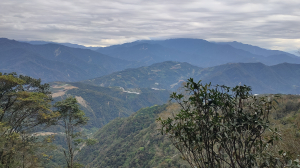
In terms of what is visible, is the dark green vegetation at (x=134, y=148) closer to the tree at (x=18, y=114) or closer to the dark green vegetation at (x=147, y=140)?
the dark green vegetation at (x=147, y=140)

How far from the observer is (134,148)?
80188 millimetres

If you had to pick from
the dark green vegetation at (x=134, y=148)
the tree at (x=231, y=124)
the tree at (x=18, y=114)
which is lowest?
the dark green vegetation at (x=134, y=148)

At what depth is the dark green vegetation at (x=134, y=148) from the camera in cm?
5669

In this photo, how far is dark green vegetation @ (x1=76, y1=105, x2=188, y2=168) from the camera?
56.7 m

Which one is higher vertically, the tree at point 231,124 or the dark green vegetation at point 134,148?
the tree at point 231,124

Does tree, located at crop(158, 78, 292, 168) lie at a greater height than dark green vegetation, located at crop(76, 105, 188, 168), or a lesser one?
greater

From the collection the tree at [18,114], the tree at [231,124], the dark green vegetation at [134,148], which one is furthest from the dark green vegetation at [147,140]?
the tree at [18,114]

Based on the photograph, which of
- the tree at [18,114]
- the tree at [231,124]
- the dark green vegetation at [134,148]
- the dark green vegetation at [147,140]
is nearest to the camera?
the tree at [231,124]

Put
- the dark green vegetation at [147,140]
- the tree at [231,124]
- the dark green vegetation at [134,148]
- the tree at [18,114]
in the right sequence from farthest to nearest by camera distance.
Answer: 1. the dark green vegetation at [134,148]
2. the dark green vegetation at [147,140]
3. the tree at [18,114]
4. the tree at [231,124]

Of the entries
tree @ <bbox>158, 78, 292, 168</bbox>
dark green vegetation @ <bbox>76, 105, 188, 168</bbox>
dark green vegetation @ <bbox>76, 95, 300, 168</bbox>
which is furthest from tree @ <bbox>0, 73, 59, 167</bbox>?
dark green vegetation @ <bbox>76, 105, 188, 168</bbox>

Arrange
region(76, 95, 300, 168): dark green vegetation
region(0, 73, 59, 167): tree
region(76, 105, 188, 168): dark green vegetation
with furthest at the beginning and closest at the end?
1. region(76, 105, 188, 168): dark green vegetation
2. region(76, 95, 300, 168): dark green vegetation
3. region(0, 73, 59, 167): tree

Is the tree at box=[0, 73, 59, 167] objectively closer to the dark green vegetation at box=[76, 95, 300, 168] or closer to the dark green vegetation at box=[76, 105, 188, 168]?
the dark green vegetation at box=[76, 95, 300, 168]

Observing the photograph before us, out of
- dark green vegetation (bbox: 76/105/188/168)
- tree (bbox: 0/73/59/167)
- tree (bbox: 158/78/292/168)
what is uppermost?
tree (bbox: 158/78/292/168)

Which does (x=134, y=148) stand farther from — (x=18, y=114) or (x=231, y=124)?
(x=231, y=124)
